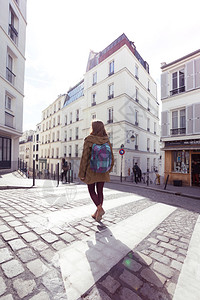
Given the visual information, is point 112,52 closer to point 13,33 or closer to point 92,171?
point 13,33

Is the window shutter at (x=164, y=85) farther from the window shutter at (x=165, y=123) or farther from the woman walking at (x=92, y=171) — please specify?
the woman walking at (x=92, y=171)

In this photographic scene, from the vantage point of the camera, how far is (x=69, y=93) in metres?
29.1

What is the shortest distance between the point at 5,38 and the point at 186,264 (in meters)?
16.1

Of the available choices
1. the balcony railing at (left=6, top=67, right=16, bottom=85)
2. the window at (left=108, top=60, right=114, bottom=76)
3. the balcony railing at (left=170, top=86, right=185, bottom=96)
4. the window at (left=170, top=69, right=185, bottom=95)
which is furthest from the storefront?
the balcony railing at (left=6, top=67, right=16, bottom=85)

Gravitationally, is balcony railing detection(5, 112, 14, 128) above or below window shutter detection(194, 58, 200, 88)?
below

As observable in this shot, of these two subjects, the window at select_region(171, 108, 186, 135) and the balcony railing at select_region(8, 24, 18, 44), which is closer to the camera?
the window at select_region(171, 108, 186, 135)

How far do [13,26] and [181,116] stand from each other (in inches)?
644

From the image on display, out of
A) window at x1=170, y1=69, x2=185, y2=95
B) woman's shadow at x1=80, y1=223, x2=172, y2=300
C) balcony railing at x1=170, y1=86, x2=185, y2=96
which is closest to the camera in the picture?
woman's shadow at x1=80, y1=223, x2=172, y2=300

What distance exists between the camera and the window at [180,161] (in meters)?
11.1

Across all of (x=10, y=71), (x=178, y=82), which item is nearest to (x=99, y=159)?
(x=178, y=82)

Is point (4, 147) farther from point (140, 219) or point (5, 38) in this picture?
point (140, 219)

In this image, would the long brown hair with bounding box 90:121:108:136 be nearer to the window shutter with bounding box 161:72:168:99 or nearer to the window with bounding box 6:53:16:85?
the window shutter with bounding box 161:72:168:99

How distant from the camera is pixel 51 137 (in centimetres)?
3231

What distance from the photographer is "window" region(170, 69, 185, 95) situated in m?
11.4
